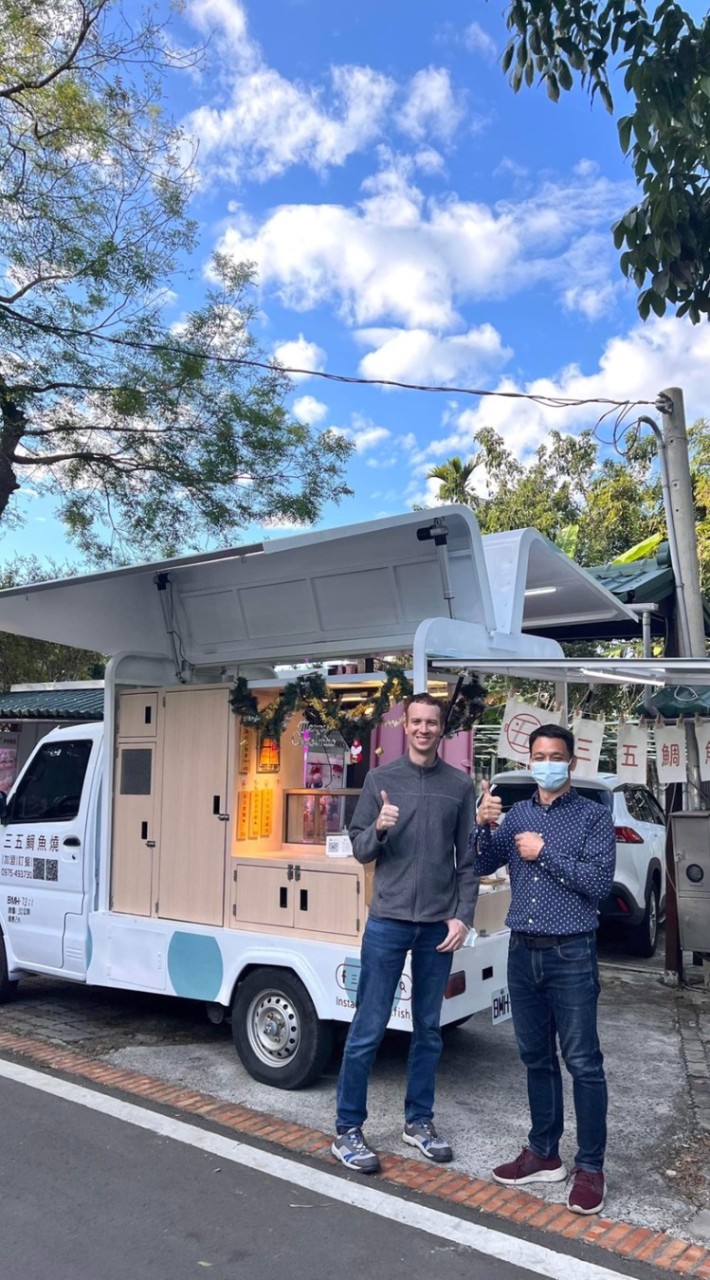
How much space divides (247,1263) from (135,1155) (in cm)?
104

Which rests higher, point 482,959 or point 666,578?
point 666,578

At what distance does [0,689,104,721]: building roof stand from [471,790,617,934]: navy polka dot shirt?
9112mm

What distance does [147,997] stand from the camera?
23.2ft

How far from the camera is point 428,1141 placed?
4230 millimetres

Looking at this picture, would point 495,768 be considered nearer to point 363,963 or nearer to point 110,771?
point 110,771

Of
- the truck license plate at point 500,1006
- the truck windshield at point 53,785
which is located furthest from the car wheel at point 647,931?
the truck windshield at point 53,785

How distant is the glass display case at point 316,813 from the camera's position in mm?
5891

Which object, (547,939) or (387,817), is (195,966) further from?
(547,939)

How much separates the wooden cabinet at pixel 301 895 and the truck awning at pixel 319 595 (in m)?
1.29

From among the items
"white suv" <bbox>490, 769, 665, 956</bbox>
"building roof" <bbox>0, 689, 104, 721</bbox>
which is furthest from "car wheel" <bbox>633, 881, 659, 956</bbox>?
"building roof" <bbox>0, 689, 104, 721</bbox>

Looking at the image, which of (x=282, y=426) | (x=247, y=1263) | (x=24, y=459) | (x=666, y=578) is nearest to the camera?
(x=247, y=1263)

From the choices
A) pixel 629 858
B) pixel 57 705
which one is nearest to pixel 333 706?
pixel 629 858

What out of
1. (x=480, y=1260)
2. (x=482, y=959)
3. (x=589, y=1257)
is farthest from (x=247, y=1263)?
(x=482, y=959)

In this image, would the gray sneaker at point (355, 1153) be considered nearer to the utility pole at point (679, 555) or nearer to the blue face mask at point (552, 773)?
the blue face mask at point (552, 773)
